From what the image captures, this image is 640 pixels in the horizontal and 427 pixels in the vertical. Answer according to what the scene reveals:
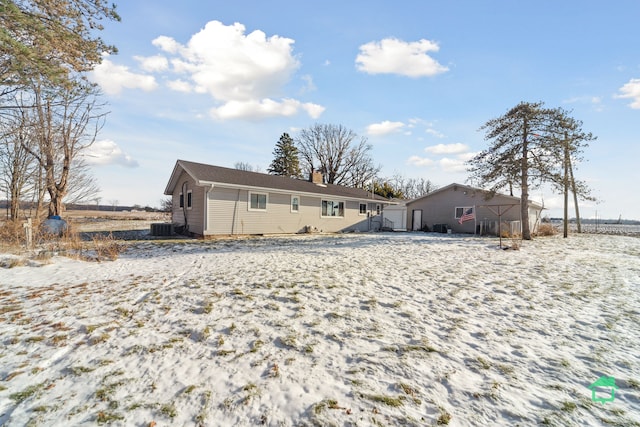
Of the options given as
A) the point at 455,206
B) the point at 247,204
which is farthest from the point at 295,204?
the point at 455,206

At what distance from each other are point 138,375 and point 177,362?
381mm

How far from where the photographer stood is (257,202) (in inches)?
663

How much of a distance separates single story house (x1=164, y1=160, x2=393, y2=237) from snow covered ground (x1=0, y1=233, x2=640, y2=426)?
812 centimetres

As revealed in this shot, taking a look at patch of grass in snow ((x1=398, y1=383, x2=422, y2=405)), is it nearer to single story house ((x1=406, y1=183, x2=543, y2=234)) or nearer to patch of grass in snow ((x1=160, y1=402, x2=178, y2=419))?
patch of grass in snow ((x1=160, y1=402, x2=178, y2=419))

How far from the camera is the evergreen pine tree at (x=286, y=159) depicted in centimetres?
4100

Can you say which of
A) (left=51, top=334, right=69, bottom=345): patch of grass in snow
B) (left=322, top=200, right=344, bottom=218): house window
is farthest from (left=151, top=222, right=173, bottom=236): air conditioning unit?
(left=51, top=334, right=69, bottom=345): patch of grass in snow

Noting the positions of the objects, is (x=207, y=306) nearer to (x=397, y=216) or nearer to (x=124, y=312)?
(x=124, y=312)

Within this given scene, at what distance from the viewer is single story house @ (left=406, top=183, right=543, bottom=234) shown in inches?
858

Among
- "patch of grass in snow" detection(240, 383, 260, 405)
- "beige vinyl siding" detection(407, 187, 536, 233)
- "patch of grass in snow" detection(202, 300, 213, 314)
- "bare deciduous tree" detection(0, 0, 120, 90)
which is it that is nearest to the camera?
"patch of grass in snow" detection(240, 383, 260, 405)

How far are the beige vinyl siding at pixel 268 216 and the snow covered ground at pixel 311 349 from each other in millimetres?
8152

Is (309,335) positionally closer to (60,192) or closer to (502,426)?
(502,426)

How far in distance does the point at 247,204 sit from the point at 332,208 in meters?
7.00

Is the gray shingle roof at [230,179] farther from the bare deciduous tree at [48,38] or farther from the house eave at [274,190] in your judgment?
the bare deciduous tree at [48,38]

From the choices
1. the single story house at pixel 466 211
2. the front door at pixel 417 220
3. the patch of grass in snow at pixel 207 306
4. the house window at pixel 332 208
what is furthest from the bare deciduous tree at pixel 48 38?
the front door at pixel 417 220
